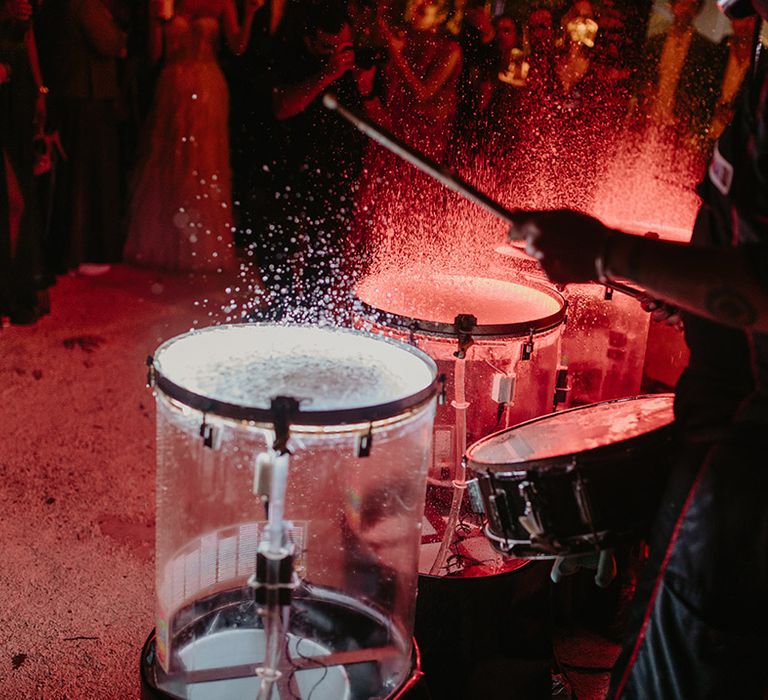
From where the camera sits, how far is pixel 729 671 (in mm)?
1490

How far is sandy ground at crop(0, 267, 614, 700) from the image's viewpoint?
239cm

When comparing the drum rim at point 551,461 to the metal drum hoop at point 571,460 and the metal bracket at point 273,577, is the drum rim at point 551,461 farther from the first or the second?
the metal bracket at point 273,577

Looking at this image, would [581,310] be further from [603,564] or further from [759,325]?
[759,325]

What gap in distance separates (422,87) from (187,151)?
8.20ft

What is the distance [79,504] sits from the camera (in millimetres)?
3219

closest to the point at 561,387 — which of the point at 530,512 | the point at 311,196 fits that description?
the point at 530,512

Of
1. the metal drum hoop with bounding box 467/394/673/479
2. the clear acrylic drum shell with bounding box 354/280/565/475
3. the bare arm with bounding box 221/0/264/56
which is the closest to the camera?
the metal drum hoop with bounding box 467/394/673/479

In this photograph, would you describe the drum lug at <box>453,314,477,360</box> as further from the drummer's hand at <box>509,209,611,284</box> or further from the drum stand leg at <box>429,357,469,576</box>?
the drummer's hand at <box>509,209,611,284</box>

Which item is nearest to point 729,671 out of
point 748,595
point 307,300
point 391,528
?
point 748,595

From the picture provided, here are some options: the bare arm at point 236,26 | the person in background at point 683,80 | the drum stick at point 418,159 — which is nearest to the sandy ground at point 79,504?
the drum stick at point 418,159

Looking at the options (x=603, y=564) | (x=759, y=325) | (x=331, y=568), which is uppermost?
(x=759, y=325)

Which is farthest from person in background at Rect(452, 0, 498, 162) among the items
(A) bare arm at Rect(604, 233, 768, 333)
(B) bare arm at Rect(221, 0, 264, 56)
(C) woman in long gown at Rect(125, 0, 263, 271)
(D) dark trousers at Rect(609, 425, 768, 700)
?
(D) dark trousers at Rect(609, 425, 768, 700)

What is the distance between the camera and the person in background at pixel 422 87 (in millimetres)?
4996

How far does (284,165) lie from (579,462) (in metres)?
4.38
